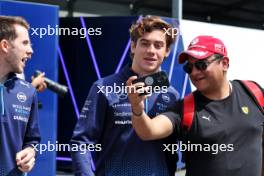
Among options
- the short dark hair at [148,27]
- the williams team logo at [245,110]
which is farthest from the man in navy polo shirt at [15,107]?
the williams team logo at [245,110]

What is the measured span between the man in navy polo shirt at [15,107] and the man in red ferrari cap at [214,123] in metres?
0.69

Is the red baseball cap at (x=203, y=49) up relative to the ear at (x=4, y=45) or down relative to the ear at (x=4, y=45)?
down

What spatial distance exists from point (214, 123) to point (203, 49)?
37 cm

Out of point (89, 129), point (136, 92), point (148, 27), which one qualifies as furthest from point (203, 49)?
point (89, 129)

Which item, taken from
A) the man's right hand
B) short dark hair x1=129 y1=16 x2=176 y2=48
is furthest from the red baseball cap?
the man's right hand

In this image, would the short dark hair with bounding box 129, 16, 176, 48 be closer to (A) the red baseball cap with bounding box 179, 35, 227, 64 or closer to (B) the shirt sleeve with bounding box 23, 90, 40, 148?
(A) the red baseball cap with bounding box 179, 35, 227, 64

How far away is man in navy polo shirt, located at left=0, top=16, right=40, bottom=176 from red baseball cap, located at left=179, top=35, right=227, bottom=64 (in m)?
0.85

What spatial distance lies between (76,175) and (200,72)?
79 cm

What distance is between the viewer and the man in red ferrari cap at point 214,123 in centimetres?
200

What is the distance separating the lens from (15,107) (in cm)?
217

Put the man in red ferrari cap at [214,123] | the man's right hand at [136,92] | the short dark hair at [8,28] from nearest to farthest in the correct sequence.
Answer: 1. the man's right hand at [136,92]
2. the man in red ferrari cap at [214,123]
3. the short dark hair at [8,28]

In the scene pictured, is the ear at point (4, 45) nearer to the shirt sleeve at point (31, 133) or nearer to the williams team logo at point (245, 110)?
the shirt sleeve at point (31, 133)

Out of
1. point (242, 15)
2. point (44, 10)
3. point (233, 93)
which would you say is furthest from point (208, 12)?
point (233, 93)

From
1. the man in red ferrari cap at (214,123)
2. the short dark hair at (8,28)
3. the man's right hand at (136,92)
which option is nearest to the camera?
the man's right hand at (136,92)
